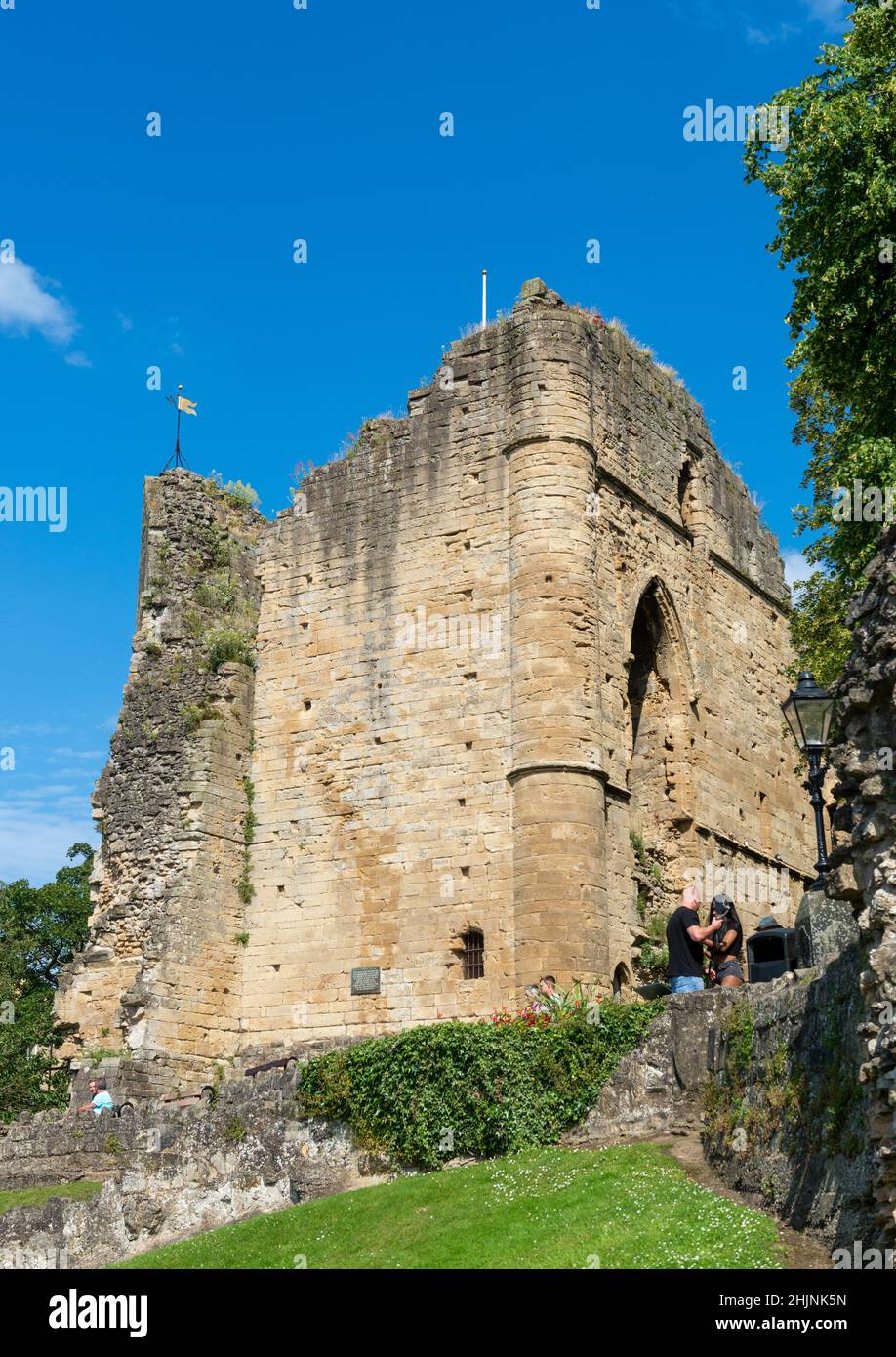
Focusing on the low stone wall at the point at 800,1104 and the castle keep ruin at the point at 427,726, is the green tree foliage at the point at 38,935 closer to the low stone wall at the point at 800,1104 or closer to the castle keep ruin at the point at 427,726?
the castle keep ruin at the point at 427,726

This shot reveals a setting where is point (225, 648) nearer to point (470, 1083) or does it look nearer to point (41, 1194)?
point (41, 1194)

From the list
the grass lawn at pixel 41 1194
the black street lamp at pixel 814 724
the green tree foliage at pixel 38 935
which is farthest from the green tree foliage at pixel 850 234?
the green tree foliage at pixel 38 935

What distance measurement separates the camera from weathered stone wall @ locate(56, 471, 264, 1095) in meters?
22.8

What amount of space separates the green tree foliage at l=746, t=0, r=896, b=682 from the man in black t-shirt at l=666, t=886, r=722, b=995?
492 cm

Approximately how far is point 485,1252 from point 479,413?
14.7 m

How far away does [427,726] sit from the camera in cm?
2294

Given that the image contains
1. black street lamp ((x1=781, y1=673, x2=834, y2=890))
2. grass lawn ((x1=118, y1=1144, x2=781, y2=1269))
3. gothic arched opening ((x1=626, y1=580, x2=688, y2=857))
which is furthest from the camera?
gothic arched opening ((x1=626, y1=580, x2=688, y2=857))

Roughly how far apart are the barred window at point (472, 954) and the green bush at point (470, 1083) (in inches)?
192

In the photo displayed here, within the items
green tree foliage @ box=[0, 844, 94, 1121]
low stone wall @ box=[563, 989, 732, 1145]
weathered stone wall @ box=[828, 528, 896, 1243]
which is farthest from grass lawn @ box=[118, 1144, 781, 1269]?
green tree foliage @ box=[0, 844, 94, 1121]

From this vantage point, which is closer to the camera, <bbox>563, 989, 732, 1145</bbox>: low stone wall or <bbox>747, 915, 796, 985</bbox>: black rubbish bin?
Result: <bbox>563, 989, 732, 1145</bbox>: low stone wall

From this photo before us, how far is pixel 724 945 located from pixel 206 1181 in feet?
19.0

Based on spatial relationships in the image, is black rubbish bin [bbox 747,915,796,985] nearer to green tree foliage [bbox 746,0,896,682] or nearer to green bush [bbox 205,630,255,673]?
green tree foliage [bbox 746,0,896,682]

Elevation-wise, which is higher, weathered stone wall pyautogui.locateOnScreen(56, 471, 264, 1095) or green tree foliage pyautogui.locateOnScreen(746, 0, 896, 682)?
green tree foliage pyautogui.locateOnScreen(746, 0, 896, 682)
